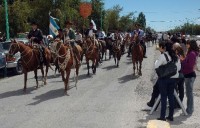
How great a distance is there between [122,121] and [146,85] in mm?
6159

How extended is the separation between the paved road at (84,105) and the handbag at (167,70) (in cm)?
123

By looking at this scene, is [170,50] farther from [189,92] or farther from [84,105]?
[84,105]

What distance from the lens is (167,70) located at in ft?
30.7

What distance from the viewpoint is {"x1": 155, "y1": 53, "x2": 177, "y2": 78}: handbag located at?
937 cm

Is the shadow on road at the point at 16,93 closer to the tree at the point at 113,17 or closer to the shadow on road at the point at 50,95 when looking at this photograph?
the shadow on road at the point at 50,95

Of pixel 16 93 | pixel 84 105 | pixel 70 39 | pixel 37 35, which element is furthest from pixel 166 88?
pixel 37 35

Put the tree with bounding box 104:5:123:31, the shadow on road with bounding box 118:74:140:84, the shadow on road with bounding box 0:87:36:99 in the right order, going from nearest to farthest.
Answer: the shadow on road with bounding box 0:87:36:99 → the shadow on road with bounding box 118:74:140:84 → the tree with bounding box 104:5:123:31

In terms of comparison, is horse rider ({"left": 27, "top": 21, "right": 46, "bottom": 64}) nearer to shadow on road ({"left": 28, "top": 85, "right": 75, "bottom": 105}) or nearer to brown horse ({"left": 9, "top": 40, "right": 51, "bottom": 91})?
brown horse ({"left": 9, "top": 40, "right": 51, "bottom": 91})

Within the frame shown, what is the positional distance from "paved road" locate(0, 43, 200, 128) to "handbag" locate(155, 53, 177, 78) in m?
1.23

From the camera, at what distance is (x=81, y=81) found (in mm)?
17516

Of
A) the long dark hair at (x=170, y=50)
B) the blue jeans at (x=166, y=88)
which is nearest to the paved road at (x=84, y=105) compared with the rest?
the blue jeans at (x=166, y=88)

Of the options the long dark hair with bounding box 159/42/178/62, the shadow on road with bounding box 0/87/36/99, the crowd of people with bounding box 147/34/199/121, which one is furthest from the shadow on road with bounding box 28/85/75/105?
the long dark hair with bounding box 159/42/178/62

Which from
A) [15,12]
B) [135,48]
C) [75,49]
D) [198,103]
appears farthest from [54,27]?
[198,103]

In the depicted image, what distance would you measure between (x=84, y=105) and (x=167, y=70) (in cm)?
359
